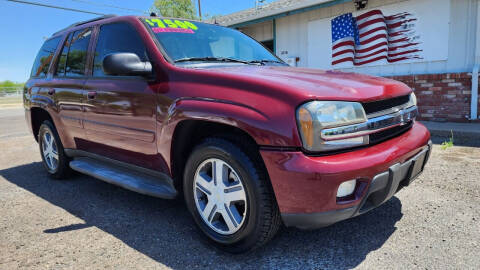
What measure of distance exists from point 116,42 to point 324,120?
2196mm

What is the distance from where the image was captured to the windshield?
9.18 feet

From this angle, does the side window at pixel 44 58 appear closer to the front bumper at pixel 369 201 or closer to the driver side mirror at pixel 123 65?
the driver side mirror at pixel 123 65

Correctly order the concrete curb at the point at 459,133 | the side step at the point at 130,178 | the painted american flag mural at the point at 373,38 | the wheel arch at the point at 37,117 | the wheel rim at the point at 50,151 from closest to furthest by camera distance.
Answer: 1. the side step at the point at 130,178
2. the wheel rim at the point at 50,151
3. the wheel arch at the point at 37,117
4. the concrete curb at the point at 459,133
5. the painted american flag mural at the point at 373,38

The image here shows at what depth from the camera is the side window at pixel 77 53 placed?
11.5 feet

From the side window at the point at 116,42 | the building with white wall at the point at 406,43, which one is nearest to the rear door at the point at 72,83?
the side window at the point at 116,42

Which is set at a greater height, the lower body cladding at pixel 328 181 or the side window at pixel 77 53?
the side window at pixel 77 53

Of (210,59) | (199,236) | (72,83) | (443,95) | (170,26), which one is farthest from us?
(443,95)

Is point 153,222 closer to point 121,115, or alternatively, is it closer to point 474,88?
point 121,115

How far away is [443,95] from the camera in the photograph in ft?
23.1

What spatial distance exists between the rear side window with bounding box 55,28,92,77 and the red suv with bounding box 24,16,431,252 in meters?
0.04

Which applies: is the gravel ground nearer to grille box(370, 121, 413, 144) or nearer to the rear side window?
grille box(370, 121, 413, 144)

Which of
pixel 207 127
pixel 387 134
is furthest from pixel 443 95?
pixel 207 127

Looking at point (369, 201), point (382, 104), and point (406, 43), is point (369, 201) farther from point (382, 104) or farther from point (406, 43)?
point (406, 43)

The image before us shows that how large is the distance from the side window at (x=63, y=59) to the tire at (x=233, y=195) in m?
2.44
